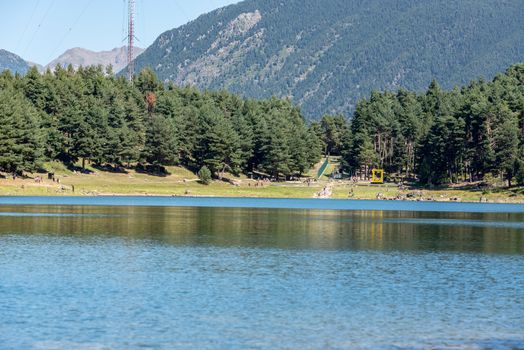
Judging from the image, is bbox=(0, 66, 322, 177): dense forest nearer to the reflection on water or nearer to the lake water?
the reflection on water

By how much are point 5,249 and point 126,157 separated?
12475 centimetres

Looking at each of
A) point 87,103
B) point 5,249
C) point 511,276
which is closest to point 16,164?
point 87,103

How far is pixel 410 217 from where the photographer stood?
110m

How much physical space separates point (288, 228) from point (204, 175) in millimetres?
95036

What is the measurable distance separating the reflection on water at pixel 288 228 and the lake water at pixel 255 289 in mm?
387

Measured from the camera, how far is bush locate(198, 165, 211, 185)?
17800 cm

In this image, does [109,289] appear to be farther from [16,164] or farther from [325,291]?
[16,164]

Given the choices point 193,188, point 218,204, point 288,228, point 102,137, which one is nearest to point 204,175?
point 193,188

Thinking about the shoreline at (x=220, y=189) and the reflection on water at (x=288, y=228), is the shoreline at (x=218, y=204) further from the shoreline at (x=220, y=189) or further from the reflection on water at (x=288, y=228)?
the reflection on water at (x=288, y=228)

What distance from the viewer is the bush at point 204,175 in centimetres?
17800

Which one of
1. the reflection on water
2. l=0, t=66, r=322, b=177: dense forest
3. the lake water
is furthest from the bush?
the lake water

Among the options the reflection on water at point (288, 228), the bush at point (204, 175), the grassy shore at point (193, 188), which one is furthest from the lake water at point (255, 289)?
the bush at point (204, 175)

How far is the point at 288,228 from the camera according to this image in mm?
84438

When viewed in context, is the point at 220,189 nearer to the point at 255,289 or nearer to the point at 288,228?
the point at 288,228
